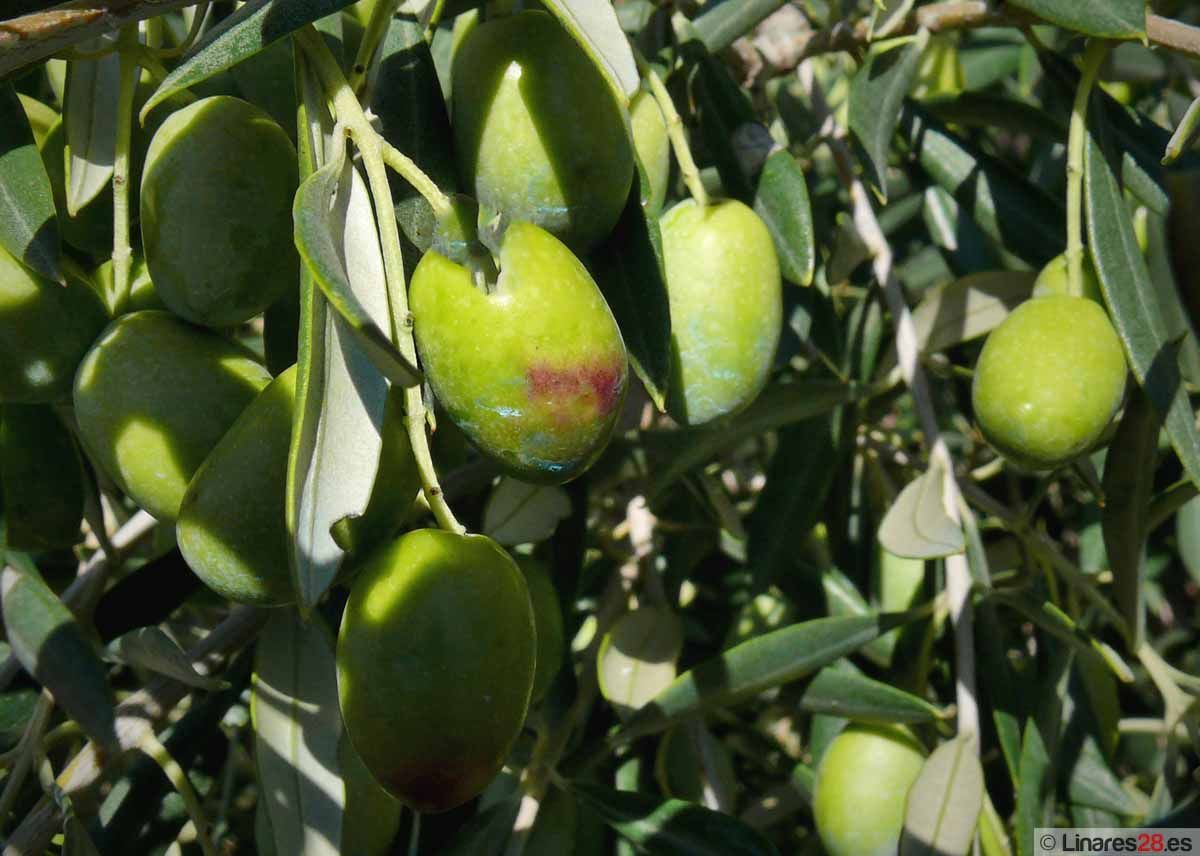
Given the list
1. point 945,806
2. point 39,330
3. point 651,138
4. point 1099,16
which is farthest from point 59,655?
point 1099,16

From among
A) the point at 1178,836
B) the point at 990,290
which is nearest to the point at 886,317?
the point at 990,290

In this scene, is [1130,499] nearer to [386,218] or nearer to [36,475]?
[386,218]

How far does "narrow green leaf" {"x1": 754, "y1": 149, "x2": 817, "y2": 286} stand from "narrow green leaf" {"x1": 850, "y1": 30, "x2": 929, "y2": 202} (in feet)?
0.23

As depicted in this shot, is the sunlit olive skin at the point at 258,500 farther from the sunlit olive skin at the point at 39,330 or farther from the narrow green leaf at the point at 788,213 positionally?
the narrow green leaf at the point at 788,213

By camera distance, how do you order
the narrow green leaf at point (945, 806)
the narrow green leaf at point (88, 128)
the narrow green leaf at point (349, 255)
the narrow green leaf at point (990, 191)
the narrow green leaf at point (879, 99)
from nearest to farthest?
1. the narrow green leaf at point (349, 255)
2. the narrow green leaf at point (88, 128)
3. the narrow green leaf at point (945, 806)
4. the narrow green leaf at point (879, 99)
5. the narrow green leaf at point (990, 191)

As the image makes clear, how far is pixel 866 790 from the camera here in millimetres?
1057

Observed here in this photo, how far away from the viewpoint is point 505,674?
62 cm

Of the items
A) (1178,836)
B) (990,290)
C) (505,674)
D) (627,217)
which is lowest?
(1178,836)

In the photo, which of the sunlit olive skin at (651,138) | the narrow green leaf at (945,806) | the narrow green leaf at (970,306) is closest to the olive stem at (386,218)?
the sunlit olive skin at (651,138)

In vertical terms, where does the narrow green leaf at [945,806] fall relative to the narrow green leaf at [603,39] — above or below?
below

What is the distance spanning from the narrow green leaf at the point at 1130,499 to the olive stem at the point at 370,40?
0.73 m

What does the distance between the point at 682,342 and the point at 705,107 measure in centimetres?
36

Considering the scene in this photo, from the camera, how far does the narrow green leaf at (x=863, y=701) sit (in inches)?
41.3

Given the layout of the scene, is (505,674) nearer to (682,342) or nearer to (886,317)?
(682,342)
